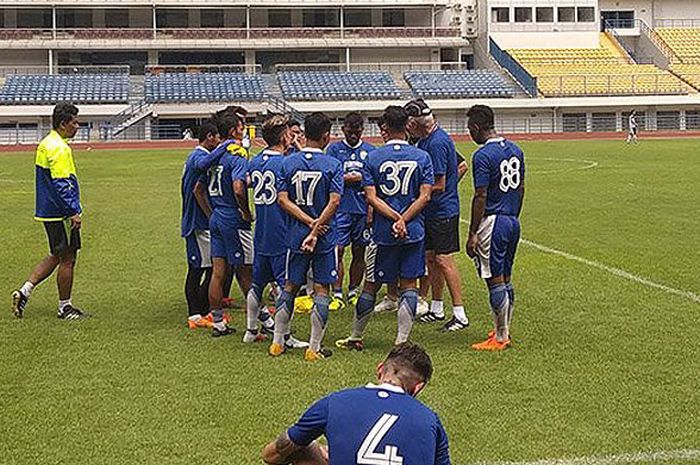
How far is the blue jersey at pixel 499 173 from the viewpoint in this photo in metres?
8.49

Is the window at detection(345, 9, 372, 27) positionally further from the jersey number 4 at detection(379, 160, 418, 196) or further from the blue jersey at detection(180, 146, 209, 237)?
the jersey number 4 at detection(379, 160, 418, 196)

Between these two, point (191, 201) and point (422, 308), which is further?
point (422, 308)

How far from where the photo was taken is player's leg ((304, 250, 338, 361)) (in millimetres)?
8414

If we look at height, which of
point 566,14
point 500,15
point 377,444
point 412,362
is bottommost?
point 377,444

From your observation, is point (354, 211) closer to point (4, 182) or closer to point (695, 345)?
point (695, 345)

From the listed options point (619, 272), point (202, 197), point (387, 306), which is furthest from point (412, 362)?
point (619, 272)

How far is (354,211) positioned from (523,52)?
59.3 m

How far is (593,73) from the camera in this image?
6444 cm

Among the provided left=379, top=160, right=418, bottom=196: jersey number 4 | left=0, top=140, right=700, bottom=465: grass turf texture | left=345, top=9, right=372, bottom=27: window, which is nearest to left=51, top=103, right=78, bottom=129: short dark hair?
left=0, top=140, right=700, bottom=465: grass turf texture

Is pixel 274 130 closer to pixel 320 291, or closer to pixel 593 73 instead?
pixel 320 291

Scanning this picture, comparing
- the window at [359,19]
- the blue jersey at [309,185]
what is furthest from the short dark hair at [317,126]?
the window at [359,19]

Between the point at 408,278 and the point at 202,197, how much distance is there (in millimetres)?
2291

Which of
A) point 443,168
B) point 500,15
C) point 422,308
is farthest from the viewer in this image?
point 500,15

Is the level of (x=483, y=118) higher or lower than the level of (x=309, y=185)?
higher
